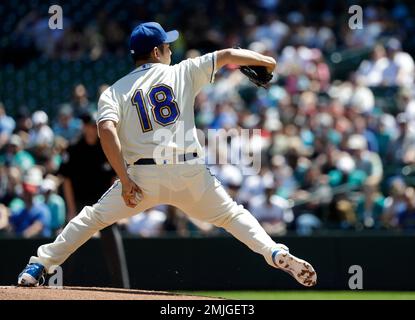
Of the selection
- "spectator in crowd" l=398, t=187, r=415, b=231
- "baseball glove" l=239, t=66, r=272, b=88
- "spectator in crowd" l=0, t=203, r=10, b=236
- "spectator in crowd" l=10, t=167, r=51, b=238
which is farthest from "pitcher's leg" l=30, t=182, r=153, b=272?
"spectator in crowd" l=398, t=187, r=415, b=231

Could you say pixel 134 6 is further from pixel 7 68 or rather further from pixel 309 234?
pixel 309 234

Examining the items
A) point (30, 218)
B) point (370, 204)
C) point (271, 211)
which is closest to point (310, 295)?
point (271, 211)

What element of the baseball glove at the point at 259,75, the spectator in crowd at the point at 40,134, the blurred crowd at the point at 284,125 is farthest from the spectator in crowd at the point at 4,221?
the baseball glove at the point at 259,75

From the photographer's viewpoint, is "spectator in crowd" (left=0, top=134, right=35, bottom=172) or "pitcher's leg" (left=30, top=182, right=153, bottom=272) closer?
"pitcher's leg" (left=30, top=182, right=153, bottom=272)

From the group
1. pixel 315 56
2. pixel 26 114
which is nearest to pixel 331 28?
pixel 315 56

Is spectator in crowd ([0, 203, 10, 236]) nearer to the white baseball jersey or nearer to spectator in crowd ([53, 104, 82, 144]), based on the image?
spectator in crowd ([53, 104, 82, 144])

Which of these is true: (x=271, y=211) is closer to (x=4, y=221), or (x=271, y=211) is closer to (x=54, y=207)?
(x=54, y=207)

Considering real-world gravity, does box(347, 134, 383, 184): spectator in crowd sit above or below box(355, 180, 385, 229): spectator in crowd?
above

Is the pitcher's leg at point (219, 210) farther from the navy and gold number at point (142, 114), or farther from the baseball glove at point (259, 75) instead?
the baseball glove at point (259, 75)
